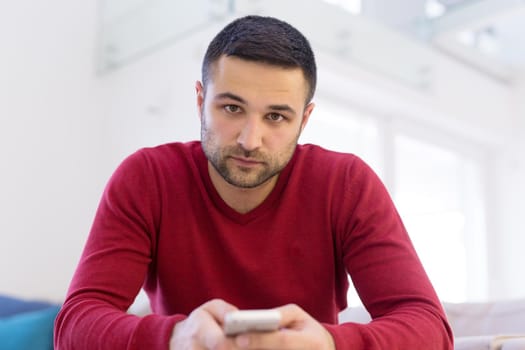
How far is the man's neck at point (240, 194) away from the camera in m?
1.22

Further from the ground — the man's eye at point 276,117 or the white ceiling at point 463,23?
the white ceiling at point 463,23

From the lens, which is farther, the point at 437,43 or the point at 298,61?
the point at 437,43

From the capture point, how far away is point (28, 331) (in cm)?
228

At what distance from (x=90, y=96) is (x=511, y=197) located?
2.76 meters

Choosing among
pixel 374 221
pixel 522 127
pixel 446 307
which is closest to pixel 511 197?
pixel 522 127

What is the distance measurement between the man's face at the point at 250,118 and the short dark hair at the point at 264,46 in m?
0.01

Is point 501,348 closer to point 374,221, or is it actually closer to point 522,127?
point 374,221

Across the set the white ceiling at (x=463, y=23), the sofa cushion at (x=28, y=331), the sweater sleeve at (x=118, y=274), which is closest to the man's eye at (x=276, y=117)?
the sweater sleeve at (x=118, y=274)

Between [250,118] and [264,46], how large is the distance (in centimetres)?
12

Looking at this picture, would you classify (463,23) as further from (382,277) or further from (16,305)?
(382,277)

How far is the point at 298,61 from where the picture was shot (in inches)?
44.6

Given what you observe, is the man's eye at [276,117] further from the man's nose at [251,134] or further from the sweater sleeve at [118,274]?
the sweater sleeve at [118,274]

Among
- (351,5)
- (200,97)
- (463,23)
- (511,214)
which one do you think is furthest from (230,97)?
(511,214)

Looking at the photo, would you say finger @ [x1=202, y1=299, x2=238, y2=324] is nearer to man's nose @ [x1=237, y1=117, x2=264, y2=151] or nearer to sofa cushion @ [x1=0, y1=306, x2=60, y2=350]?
man's nose @ [x1=237, y1=117, x2=264, y2=151]
